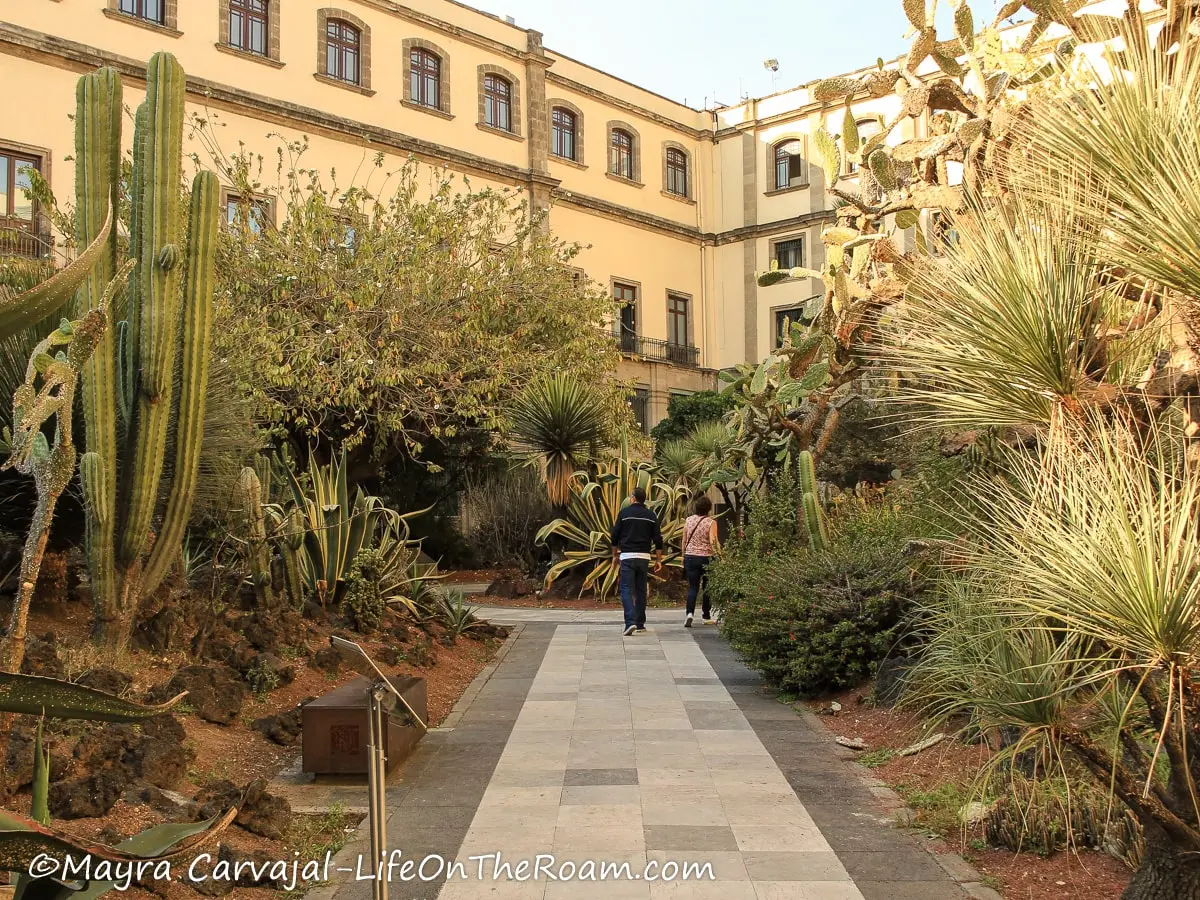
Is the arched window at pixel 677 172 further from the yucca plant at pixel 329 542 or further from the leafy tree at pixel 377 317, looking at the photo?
the yucca plant at pixel 329 542

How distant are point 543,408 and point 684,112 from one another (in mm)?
24551

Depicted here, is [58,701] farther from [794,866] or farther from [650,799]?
[650,799]

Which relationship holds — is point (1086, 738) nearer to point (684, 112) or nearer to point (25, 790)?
point (25, 790)

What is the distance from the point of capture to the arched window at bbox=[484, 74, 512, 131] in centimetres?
3159

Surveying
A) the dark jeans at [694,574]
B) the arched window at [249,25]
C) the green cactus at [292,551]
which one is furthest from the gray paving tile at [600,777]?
the arched window at [249,25]

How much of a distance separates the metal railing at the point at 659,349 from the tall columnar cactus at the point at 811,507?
24769mm

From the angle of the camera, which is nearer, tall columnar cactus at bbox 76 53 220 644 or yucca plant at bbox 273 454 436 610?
tall columnar cactus at bbox 76 53 220 644

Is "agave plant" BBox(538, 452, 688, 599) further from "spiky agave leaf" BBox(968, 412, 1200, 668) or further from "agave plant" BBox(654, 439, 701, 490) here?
"spiky agave leaf" BBox(968, 412, 1200, 668)

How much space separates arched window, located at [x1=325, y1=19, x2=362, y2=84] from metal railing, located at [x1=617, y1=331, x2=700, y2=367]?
11266 mm

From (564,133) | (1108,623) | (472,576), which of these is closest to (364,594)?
(1108,623)

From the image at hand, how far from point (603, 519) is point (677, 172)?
965 inches

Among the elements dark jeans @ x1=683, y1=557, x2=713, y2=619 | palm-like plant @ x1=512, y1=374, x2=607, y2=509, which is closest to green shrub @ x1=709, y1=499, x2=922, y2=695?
dark jeans @ x1=683, y1=557, x2=713, y2=619

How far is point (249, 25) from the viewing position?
1034 inches

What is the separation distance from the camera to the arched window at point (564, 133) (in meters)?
33.8
